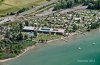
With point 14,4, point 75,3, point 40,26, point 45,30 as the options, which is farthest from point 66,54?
point 14,4

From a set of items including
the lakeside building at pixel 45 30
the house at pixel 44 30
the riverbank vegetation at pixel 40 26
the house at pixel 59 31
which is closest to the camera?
the riverbank vegetation at pixel 40 26

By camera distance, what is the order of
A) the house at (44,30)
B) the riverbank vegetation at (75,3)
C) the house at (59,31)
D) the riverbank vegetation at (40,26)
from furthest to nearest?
the riverbank vegetation at (75,3)
the house at (44,30)
the house at (59,31)
the riverbank vegetation at (40,26)

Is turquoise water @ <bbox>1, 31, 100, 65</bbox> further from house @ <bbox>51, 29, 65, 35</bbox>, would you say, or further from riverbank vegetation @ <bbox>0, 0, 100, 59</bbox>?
house @ <bbox>51, 29, 65, 35</bbox>

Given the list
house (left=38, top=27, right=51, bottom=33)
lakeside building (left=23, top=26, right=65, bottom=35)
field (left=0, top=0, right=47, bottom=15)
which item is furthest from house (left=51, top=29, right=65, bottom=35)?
field (left=0, top=0, right=47, bottom=15)

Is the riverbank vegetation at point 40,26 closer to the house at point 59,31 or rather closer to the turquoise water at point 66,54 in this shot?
the house at point 59,31

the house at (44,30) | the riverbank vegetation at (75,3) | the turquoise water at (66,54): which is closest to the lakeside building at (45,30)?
the house at (44,30)

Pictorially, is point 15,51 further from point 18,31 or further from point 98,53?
point 98,53
